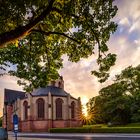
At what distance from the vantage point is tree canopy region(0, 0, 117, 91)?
14836mm

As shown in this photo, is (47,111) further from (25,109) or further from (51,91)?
(25,109)

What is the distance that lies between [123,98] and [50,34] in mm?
57812

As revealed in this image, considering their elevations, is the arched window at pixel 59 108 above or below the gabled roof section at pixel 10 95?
below

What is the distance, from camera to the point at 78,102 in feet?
315

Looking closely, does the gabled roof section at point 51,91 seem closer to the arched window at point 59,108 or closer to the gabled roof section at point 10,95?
the arched window at point 59,108

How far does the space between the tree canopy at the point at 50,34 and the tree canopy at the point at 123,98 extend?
2092 inches

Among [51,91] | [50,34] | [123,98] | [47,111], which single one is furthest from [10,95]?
[50,34]

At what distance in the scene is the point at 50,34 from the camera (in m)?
17.9

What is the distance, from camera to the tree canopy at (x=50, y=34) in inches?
584

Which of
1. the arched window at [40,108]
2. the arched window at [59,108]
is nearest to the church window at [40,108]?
the arched window at [40,108]

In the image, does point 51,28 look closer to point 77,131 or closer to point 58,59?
point 58,59

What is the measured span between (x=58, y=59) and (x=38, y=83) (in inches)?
67.4

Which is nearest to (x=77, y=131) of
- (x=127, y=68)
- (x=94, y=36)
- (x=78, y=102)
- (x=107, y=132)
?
(x=107, y=132)

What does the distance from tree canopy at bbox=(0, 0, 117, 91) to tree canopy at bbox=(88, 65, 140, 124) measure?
174 ft
